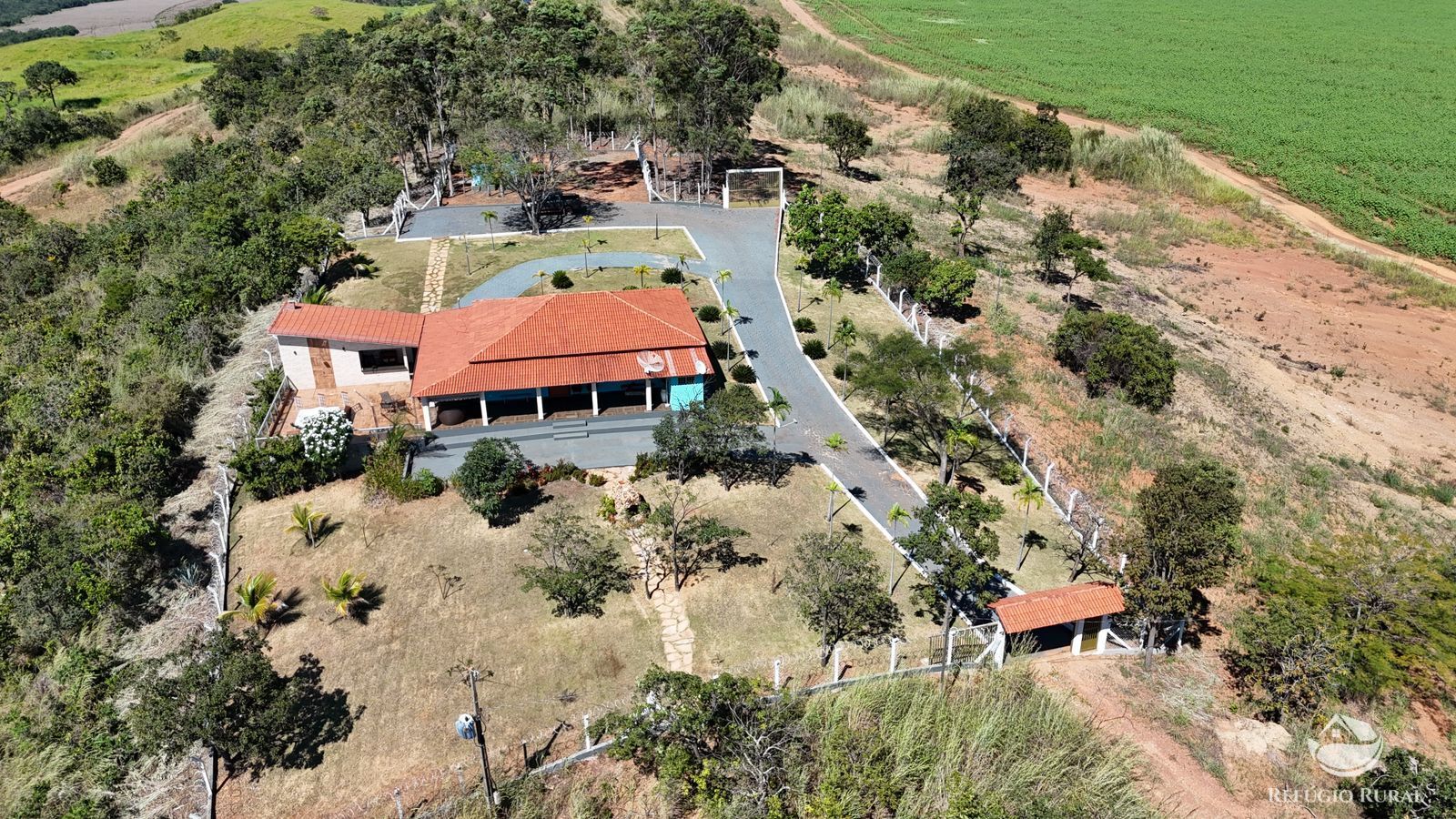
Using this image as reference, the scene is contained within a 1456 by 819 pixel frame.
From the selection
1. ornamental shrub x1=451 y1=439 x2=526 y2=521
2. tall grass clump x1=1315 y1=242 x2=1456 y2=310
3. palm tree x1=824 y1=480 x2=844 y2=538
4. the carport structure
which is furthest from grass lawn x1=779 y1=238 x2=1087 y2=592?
tall grass clump x1=1315 y1=242 x2=1456 y2=310

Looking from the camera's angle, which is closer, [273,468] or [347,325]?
[273,468]

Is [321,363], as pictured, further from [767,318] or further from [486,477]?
[767,318]

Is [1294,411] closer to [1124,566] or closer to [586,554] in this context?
[1124,566]

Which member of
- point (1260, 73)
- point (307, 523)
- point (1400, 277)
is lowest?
point (1400, 277)

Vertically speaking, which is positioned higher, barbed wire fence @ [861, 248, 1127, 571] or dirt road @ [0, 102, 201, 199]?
dirt road @ [0, 102, 201, 199]

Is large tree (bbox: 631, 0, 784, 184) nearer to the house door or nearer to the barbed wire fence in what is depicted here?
the barbed wire fence

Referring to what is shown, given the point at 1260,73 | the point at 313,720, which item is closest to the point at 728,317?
the point at 313,720
